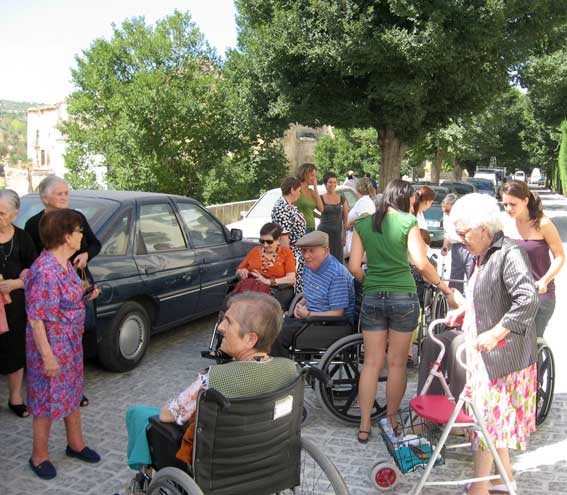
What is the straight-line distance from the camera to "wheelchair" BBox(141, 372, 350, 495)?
2.68 metres

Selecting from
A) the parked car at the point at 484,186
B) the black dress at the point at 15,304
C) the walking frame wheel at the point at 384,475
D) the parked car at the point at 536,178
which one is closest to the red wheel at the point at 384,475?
the walking frame wheel at the point at 384,475

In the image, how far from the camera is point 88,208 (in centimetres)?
604

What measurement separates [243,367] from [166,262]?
377 cm

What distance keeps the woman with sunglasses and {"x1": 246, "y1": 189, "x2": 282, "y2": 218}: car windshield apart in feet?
17.3

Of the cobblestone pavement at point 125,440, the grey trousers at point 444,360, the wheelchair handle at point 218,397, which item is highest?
the wheelchair handle at point 218,397

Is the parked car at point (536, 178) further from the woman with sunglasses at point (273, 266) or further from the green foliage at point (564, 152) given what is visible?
the woman with sunglasses at point (273, 266)

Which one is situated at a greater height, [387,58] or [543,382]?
[387,58]

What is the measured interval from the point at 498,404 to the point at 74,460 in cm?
281

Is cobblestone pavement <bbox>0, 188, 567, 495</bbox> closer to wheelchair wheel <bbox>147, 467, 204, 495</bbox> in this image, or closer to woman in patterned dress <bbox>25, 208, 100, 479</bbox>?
woman in patterned dress <bbox>25, 208, 100, 479</bbox>

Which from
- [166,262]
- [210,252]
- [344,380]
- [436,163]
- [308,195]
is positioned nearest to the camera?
[344,380]

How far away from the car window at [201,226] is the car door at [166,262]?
7.6 inches

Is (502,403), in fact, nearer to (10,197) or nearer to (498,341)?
(498,341)

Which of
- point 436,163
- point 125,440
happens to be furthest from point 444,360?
point 436,163

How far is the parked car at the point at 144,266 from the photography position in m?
5.72
